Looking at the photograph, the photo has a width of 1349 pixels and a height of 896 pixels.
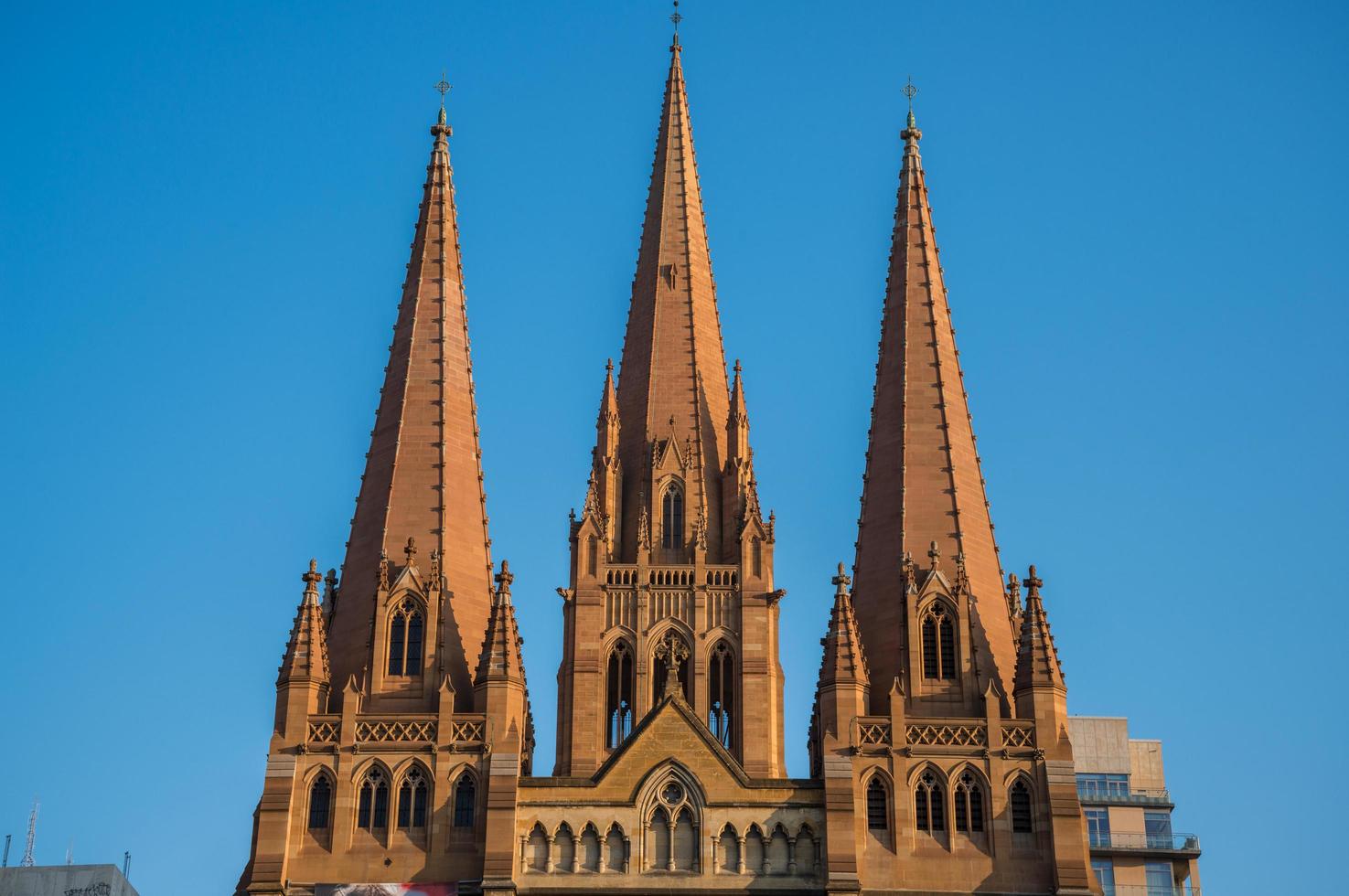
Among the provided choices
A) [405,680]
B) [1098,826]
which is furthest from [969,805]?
[1098,826]

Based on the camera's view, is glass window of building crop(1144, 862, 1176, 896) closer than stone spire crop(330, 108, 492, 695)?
No

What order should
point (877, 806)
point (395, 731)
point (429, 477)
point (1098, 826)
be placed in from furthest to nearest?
point (1098, 826) < point (429, 477) < point (395, 731) < point (877, 806)

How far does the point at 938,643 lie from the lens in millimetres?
62375

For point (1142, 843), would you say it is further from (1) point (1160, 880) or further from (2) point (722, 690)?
(2) point (722, 690)

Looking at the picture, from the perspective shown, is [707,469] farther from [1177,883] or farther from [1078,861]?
[1177,883]

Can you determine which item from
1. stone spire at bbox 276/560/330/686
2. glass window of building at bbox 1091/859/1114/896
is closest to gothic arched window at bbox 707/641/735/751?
stone spire at bbox 276/560/330/686

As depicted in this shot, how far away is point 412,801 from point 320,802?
2434 mm

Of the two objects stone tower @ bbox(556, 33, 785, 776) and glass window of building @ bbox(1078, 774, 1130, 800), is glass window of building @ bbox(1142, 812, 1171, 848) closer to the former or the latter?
glass window of building @ bbox(1078, 774, 1130, 800)

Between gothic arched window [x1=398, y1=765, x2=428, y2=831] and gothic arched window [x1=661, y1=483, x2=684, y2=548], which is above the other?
gothic arched window [x1=661, y1=483, x2=684, y2=548]

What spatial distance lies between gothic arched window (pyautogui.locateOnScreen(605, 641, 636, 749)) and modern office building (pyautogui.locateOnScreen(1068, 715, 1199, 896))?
903 inches

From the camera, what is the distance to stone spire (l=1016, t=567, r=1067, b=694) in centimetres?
6069

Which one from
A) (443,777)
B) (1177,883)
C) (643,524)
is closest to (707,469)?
(643,524)

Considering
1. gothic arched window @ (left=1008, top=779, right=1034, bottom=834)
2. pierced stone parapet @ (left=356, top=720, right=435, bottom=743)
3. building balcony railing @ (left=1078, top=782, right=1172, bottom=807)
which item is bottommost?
gothic arched window @ (left=1008, top=779, right=1034, bottom=834)

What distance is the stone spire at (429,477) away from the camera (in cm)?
6250
